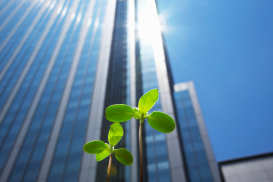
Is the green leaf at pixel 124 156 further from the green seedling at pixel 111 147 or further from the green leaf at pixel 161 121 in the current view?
the green leaf at pixel 161 121

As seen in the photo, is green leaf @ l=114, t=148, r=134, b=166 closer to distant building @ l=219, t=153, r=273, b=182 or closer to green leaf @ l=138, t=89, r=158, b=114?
green leaf @ l=138, t=89, r=158, b=114

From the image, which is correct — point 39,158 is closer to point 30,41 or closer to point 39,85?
point 39,85

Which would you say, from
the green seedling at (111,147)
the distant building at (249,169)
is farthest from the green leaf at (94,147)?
the distant building at (249,169)

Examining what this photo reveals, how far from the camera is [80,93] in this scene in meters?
16.0

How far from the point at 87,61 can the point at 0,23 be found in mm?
16622

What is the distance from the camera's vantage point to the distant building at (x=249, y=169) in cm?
1869

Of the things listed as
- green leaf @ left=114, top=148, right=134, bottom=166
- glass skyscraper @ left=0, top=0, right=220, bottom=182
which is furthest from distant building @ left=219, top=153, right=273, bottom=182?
green leaf @ left=114, top=148, right=134, bottom=166

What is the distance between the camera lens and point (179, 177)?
14.9 metres

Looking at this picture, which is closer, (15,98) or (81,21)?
(15,98)

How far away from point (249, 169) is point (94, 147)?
24.4 m

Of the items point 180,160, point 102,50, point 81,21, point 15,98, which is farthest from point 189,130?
point 81,21

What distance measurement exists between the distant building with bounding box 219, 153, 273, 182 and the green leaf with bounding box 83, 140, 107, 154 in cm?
2338

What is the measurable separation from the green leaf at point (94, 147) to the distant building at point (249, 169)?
2338cm

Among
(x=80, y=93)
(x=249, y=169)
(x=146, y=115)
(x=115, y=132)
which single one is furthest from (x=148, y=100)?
(x=249, y=169)
